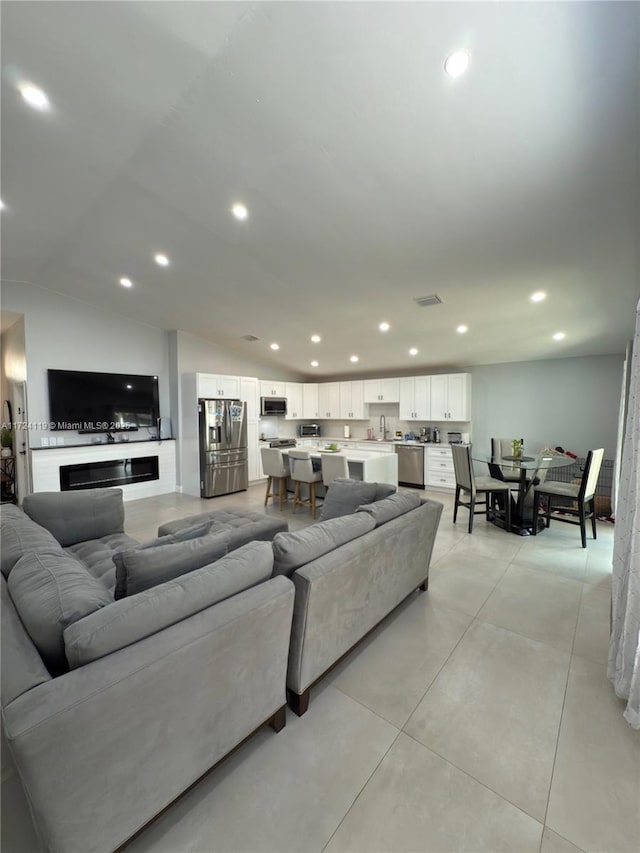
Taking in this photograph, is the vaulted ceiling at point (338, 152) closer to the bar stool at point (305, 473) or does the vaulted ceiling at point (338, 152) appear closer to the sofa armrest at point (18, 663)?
the bar stool at point (305, 473)

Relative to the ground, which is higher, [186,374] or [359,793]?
[186,374]

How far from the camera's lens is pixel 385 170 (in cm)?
251

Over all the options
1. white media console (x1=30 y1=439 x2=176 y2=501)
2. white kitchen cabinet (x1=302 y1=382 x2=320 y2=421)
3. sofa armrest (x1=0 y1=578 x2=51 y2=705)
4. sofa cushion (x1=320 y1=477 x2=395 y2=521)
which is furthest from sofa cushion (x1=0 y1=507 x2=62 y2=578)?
white kitchen cabinet (x1=302 y1=382 x2=320 y2=421)

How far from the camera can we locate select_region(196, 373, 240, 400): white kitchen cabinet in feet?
21.1

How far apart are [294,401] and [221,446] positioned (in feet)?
8.27

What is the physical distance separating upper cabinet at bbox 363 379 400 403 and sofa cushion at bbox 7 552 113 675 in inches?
255

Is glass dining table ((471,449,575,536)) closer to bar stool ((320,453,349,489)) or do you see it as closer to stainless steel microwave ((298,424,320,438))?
bar stool ((320,453,349,489))

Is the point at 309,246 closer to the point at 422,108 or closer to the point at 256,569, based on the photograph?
the point at 422,108

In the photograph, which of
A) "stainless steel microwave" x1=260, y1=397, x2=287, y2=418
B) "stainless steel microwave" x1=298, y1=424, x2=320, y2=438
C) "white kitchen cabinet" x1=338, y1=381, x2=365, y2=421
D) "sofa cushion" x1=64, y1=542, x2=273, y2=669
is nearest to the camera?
"sofa cushion" x1=64, y1=542, x2=273, y2=669

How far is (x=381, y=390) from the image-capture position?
7645 millimetres

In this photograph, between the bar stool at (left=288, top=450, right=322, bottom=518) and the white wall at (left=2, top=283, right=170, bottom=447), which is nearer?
the bar stool at (left=288, top=450, right=322, bottom=518)

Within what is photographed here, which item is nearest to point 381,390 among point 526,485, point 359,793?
point 526,485

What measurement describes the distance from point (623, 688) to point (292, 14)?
145 inches

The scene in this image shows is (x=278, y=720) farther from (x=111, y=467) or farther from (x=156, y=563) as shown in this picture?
(x=111, y=467)
